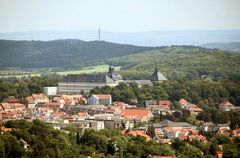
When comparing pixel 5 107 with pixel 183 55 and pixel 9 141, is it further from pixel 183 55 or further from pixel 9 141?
pixel 183 55

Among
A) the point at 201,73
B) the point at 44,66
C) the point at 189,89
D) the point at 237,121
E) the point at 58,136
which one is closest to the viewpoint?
the point at 58,136

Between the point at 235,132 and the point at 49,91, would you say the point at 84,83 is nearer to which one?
the point at 49,91

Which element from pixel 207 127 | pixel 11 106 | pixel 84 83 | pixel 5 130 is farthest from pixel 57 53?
pixel 5 130

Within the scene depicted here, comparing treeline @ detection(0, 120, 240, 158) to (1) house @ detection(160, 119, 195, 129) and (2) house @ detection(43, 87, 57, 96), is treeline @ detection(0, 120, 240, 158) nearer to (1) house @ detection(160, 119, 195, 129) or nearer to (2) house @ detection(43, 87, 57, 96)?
(1) house @ detection(160, 119, 195, 129)

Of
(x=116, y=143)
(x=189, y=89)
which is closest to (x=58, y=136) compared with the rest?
(x=116, y=143)

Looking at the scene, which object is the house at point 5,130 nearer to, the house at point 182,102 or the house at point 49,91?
the house at point 182,102

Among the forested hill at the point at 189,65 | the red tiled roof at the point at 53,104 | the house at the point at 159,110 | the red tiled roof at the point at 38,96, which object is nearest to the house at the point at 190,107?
the house at the point at 159,110

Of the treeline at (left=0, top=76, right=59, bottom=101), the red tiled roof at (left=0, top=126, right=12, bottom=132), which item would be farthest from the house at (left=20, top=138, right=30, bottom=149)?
the treeline at (left=0, top=76, right=59, bottom=101)
